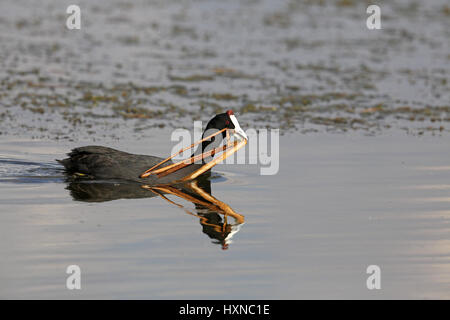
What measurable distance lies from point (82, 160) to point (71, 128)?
7.08 feet

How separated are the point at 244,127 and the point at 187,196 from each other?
116 inches

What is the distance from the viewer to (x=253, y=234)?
670cm

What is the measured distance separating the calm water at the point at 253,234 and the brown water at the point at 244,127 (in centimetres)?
2

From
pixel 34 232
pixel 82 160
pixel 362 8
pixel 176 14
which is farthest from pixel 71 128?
pixel 362 8

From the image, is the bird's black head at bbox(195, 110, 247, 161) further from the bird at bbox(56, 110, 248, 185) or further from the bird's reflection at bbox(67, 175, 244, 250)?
the bird's reflection at bbox(67, 175, 244, 250)

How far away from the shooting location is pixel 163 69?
14.2 meters

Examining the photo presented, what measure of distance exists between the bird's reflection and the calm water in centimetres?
7

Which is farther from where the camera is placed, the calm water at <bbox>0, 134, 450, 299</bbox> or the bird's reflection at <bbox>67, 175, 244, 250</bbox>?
the bird's reflection at <bbox>67, 175, 244, 250</bbox>

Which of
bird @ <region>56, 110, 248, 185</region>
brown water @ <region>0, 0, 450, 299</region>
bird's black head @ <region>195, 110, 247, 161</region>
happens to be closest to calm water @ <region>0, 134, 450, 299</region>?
brown water @ <region>0, 0, 450, 299</region>

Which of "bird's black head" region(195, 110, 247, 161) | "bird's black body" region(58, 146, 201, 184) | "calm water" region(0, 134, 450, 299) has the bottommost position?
"calm water" region(0, 134, 450, 299)

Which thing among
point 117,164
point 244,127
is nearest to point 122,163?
Answer: point 117,164

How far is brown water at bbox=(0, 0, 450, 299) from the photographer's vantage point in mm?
5852

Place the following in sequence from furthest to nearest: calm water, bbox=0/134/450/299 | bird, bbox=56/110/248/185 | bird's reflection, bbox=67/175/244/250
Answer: bird, bbox=56/110/248/185 → bird's reflection, bbox=67/175/244/250 → calm water, bbox=0/134/450/299

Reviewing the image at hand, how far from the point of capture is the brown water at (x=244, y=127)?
230 inches
